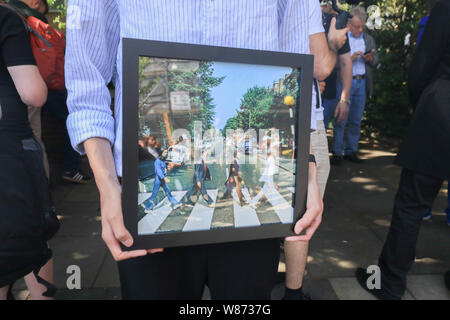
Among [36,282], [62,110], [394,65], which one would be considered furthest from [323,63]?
[394,65]

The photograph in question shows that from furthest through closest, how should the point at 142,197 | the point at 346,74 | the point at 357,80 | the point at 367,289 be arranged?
the point at 357,80 < the point at 346,74 < the point at 367,289 < the point at 142,197

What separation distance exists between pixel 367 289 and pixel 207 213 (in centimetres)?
226

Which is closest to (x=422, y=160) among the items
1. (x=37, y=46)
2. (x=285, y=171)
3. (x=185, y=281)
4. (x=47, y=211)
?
(x=285, y=171)

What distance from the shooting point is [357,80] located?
576 centimetres

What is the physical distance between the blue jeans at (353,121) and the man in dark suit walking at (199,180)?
Answer: 17.2ft

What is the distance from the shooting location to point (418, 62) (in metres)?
2.24

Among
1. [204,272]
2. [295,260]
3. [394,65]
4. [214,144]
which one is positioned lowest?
[295,260]

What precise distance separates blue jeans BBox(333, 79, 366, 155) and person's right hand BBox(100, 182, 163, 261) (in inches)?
212

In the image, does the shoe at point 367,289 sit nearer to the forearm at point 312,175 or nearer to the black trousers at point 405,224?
the black trousers at point 405,224

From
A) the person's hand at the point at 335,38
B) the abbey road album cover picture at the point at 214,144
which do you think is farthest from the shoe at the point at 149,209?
the person's hand at the point at 335,38

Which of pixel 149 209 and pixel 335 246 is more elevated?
pixel 149 209

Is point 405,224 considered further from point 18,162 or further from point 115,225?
point 18,162

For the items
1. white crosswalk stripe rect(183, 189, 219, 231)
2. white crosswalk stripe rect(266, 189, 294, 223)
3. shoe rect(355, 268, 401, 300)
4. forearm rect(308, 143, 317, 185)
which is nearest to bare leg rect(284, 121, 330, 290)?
shoe rect(355, 268, 401, 300)
